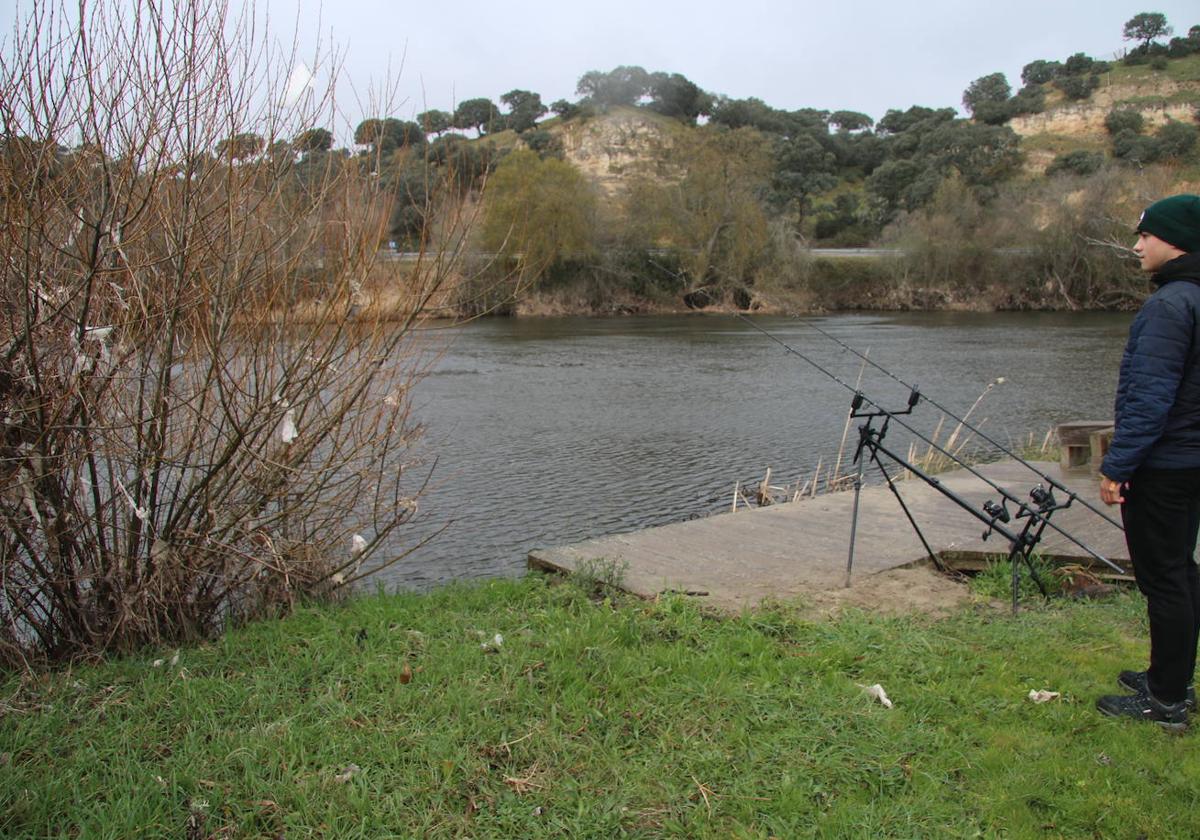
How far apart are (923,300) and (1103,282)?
8.60 m

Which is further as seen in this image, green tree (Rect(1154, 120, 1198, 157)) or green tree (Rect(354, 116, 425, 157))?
green tree (Rect(1154, 120, 1198, 157))

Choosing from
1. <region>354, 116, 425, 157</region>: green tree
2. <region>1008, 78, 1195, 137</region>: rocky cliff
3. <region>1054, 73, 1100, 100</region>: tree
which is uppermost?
<region>1054, 73, 1100, 100</region>: tree

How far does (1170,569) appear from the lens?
3814 millimetres

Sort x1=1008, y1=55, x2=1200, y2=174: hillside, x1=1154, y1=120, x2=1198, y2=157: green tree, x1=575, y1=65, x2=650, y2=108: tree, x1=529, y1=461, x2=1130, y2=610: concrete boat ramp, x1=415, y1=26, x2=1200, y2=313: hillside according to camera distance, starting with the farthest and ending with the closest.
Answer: x1=575, y1=65, x2=650, y2=108: tree
x1=1008, y1=55, x2=1200, y2=174: hillside
x1=1154, y1=120, x2=1198, y2=157: green tree
x1=415, y1=26, x2=1200, y2=313: hillside
x1=529, y1=461, x2=1130, y2=610: concrete boat ramp

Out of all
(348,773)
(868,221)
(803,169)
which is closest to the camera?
(348,773)

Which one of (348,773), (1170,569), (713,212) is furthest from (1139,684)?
(713,212)

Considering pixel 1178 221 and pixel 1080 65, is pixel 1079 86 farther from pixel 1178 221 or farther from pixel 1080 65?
pixel 1178 221

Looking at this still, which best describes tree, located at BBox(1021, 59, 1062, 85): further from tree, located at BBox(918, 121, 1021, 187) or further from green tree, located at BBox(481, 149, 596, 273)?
green tree, located at BBox(481, 149, 596, 273)

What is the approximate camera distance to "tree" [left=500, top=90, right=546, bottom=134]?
312ft

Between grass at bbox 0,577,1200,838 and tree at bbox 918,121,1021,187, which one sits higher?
tree at bbox 918,121,1021,187

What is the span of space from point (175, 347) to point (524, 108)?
10048 cm

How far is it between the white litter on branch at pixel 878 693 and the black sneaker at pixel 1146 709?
2.81ft

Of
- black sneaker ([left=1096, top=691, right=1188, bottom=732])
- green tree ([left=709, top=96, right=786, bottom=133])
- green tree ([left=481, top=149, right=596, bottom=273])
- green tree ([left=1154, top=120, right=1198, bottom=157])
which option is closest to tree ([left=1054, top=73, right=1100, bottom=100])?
green tree ([left=1154, top=120, right=1198, bottom=157])

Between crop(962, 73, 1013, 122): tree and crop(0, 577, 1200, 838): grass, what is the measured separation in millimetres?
93743
